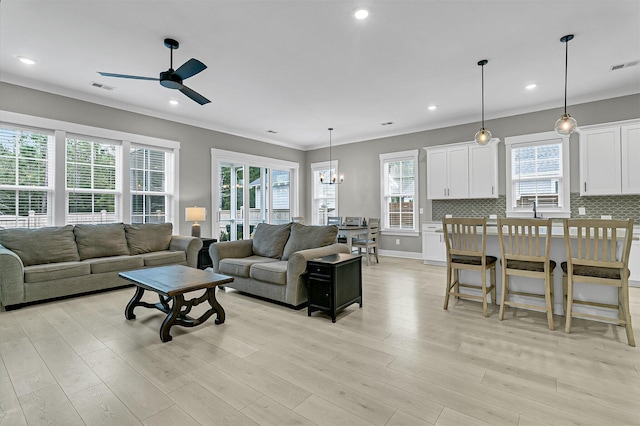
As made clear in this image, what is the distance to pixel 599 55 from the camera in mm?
3744

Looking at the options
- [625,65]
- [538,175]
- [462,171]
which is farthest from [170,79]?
[538,175]

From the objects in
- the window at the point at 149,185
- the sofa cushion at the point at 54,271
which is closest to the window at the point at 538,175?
the window at the point at 149,185

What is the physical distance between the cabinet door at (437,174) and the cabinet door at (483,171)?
1.63 feet

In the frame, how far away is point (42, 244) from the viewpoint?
13.5ft

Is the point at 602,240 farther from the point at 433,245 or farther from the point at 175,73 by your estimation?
the point at 175,73

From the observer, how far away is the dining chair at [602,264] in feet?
8.65

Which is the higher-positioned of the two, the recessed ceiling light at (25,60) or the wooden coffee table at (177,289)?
the recessed ceiling light at (25,60)

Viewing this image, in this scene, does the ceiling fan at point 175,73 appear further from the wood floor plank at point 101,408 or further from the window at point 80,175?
the wood floor plank at point 101,408

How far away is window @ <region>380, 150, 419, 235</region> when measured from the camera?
280 inches

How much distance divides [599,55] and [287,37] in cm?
372

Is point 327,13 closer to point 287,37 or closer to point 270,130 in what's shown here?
point 287,37

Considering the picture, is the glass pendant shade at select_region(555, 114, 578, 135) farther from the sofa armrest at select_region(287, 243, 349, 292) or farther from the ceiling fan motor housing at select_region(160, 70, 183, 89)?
the ceiling fan motor housing at select_region(160, 70, 183, 89)

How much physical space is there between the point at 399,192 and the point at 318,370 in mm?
5688

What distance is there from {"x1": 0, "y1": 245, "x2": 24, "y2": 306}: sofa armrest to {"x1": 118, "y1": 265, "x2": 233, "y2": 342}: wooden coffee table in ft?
4.48
